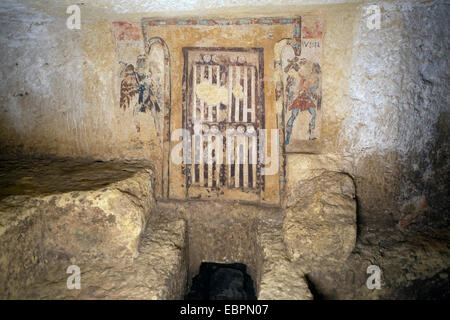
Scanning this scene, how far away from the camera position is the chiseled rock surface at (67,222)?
1.68 meters

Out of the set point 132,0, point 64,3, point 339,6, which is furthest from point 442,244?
point 64,3

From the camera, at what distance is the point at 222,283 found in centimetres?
278

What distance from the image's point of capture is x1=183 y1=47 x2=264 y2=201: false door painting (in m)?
2.71

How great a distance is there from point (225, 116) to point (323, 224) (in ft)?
4.38

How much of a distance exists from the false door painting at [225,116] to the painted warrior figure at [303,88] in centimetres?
28

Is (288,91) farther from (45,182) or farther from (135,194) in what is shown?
(45,182)

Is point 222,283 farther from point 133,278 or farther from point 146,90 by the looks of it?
point 146,90

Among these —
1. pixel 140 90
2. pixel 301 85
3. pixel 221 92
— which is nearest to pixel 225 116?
pixel 221 92

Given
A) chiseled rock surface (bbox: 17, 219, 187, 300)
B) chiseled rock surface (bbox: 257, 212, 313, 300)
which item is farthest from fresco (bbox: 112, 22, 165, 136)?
chiseled rock surface (bbox: 257, 212, 313, 300)

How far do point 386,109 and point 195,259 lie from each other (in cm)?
230

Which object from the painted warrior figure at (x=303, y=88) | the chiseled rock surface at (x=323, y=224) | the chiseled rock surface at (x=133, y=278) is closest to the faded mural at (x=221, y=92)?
the painted warrior figure at (x=303, y=88)

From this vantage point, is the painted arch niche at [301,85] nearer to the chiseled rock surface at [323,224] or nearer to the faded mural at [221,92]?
the faded mural at [221,92]

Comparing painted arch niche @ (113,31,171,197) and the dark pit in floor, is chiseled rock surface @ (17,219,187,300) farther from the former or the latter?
painted arch niche @ (113,31,171,197)

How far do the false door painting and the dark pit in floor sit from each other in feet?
2.57
